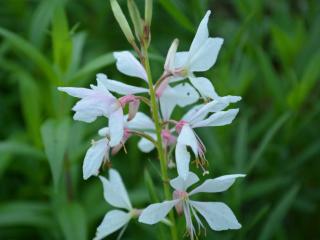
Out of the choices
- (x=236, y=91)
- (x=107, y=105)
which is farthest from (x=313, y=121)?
(x=107, y=105)

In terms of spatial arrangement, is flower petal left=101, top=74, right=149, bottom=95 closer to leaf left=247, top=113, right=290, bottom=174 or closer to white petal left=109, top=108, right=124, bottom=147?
white petal left=109, top=108, right=124, bottom=147

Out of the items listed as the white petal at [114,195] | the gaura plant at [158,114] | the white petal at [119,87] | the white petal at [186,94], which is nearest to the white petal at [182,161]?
the gaura plant at [158,114]

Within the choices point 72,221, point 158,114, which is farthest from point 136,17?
point 72,221

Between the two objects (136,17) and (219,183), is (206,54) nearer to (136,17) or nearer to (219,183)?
(136,17)

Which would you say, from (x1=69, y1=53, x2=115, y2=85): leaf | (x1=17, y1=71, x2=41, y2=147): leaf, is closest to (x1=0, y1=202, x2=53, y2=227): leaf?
(x1=17, y1=71, x2=41, y2=147): leaf

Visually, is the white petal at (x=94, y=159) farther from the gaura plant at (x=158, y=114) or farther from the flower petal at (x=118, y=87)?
the flower petal at (x=118, y=87)

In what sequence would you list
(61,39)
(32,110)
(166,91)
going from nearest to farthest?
(166,91) < (61,39) < (32,110)
